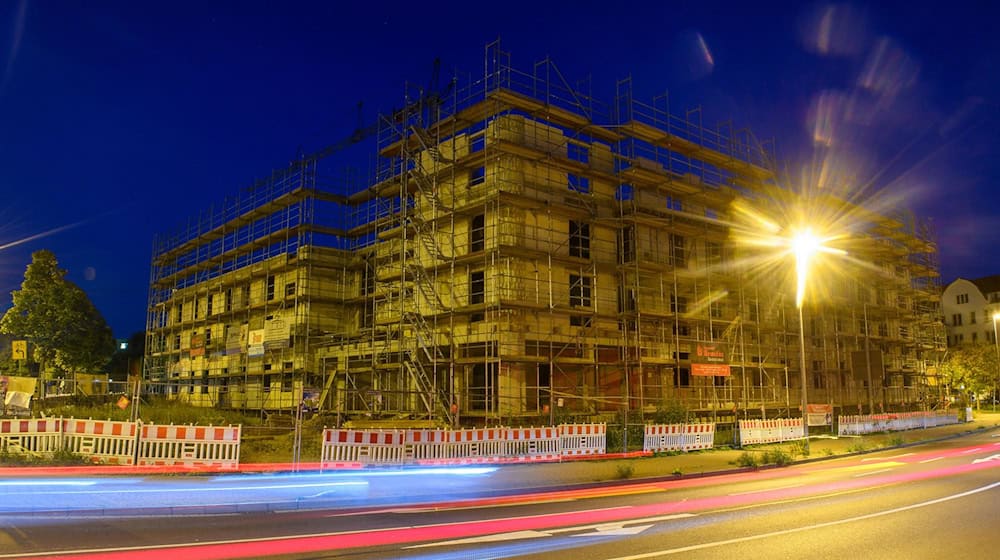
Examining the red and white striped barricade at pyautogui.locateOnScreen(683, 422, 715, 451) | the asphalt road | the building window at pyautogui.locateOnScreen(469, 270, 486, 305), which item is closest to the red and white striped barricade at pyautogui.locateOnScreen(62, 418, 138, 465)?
the asphalt road

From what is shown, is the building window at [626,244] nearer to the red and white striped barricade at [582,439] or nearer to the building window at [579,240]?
the building window at [579,240]

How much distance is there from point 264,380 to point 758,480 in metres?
31.4

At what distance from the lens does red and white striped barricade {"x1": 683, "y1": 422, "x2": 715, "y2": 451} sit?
23891mm

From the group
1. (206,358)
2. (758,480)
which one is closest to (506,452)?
(758,480)

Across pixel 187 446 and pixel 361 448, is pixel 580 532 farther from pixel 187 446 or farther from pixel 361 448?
pixel 187 446

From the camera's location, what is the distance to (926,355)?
55.8 metres

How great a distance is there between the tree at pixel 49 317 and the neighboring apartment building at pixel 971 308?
3221 inches

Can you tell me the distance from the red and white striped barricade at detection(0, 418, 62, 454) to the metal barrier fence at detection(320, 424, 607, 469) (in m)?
6.23

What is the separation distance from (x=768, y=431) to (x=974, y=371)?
39.4 meters

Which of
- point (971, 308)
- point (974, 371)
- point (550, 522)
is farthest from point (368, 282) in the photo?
point (971, 308)

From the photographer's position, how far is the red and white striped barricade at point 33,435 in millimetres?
16406

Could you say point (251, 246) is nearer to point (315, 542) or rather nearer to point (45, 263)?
point (45, 263)

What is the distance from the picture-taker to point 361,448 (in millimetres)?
17469

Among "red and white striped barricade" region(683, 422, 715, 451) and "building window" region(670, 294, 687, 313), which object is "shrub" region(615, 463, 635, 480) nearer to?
"red and white striped barricade" region(683, 422, 715, 451)
